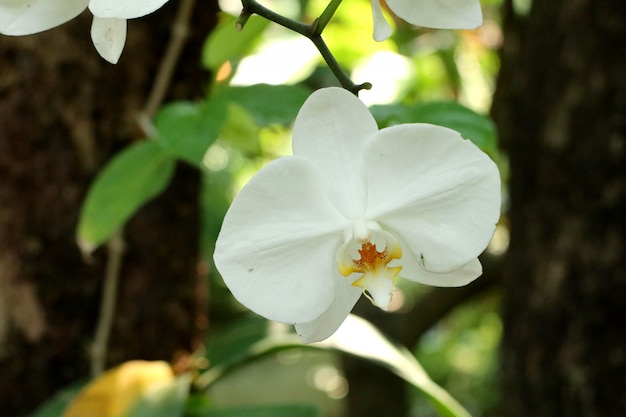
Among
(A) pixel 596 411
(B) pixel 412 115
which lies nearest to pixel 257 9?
(B) pixel 412 115

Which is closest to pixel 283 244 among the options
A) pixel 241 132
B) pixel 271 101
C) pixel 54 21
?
pixel 54 21

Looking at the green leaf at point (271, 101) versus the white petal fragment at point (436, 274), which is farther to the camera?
the green leaf at point (271, 101)

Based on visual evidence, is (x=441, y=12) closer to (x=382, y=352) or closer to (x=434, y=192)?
(x=434, y=192)

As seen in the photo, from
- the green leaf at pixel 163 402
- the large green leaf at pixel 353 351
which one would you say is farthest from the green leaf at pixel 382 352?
the green leaf at pixel 163 402

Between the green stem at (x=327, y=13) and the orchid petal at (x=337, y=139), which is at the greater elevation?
the green stem at (x=327, y=13)

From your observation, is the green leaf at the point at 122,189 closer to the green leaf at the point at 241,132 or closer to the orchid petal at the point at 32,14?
the green leaf at the point at 241,132

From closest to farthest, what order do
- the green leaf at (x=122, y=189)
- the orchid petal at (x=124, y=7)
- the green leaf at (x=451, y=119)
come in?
the orchid petal at (x=124, y=7), the green leaf at (x=451, y=119), the green leaf at (x=122, y=189)

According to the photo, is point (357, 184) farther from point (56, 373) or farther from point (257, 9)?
point (56, 373)
